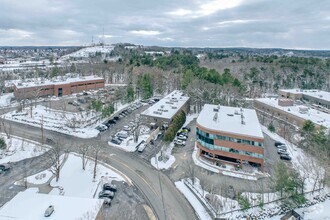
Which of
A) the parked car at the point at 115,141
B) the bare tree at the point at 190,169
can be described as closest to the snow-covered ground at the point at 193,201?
the bare tree at the point at 190,169

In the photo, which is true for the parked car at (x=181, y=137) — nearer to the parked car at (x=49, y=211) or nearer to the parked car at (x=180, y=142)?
the parked car at (x=180, y=142)

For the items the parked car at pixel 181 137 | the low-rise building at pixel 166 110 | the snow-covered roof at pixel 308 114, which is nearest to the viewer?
the parked car at pixel 181 137

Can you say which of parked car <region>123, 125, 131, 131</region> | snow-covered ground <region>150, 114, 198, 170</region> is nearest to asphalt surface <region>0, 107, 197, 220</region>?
snow-covered ground <region>150, 114, 198, 170</region>

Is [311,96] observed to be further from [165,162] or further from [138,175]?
[138,175]

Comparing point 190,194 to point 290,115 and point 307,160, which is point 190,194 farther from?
point 290,115

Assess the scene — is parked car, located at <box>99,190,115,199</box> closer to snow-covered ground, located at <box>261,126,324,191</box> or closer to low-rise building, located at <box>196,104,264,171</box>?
low-rise building, located at <box>196,104,264,171</box>
